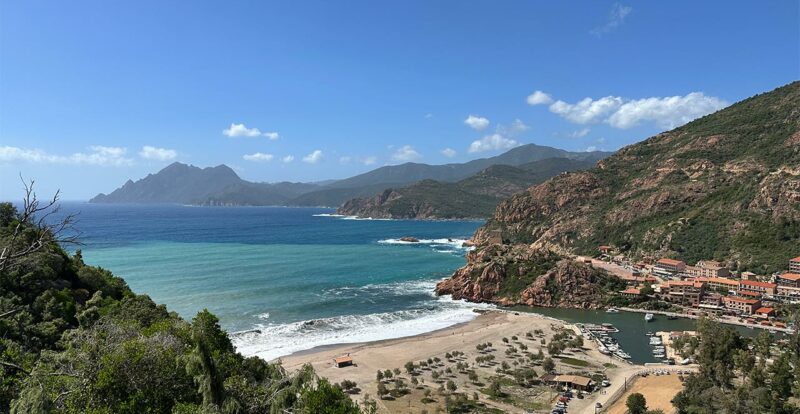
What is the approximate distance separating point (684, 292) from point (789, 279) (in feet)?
40.9

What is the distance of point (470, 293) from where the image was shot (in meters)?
65.8

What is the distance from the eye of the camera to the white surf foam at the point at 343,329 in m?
42.6

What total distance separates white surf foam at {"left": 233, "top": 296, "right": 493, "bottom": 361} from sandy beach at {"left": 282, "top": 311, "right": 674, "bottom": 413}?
5.84 ft

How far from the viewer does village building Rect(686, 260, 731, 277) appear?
64188 mm

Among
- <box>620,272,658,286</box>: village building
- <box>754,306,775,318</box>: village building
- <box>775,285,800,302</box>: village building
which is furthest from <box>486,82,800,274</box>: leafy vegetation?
<box>754,306,775,318</box>: village building

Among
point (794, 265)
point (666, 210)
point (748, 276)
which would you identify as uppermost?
point (666, 210)

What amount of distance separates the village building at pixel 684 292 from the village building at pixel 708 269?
298 inches

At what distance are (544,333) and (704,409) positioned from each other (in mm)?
23081

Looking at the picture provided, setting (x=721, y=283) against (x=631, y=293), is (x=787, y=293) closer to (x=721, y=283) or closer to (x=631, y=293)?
(x=721, y=283)

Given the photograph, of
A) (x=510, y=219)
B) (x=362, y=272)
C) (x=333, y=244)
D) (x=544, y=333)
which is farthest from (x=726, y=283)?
(x=333, y=244)

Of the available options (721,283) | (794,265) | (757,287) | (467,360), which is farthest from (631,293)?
(467,360)

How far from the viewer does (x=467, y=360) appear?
39.4 m

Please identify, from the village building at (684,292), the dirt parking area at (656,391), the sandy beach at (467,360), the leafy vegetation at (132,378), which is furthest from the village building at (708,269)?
the leafy vegetation at (132,378)

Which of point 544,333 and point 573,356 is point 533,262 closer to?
point 544,333
